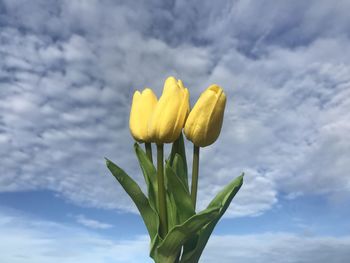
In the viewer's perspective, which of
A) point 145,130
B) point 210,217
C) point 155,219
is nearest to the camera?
point 210,217

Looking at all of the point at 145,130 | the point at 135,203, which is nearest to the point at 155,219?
the point at 135,203

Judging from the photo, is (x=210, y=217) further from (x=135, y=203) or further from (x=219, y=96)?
(x=219, y=96)

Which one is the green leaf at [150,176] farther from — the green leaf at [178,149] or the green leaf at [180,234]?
the green leaf at [180,234]

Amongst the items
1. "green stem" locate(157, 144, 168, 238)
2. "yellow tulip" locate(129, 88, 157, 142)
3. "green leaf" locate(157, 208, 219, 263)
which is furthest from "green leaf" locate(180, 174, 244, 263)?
"yellow tulip" locate(129, 88, 157, 142)

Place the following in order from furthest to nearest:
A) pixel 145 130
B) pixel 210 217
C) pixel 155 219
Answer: pixel 145 130, pixel 155 219, pixel 210 217

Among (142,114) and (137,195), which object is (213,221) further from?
(142,114)

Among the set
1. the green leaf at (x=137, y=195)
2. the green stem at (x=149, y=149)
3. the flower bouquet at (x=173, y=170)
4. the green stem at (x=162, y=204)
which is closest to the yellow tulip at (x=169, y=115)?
the flower bouquet at (x=173, y=170)

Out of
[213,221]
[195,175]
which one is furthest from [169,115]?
[213,221]
